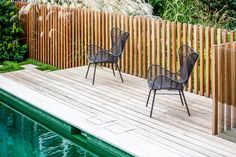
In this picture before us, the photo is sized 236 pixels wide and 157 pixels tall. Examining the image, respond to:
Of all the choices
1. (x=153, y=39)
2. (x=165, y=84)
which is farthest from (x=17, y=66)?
(x=165, y=84)

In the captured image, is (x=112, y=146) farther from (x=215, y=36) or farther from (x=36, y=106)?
(x=215, y=36)

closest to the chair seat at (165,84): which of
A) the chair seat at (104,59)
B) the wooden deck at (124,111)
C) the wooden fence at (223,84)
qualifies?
the wooden deck at (124,111)

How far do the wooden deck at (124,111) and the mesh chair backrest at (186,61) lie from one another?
520 mm

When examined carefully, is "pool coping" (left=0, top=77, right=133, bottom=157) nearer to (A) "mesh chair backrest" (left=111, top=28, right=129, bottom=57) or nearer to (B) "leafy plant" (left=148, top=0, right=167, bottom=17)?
(A) "mesh chair backrest" (left=111, top=28, right=129, bottom=57)

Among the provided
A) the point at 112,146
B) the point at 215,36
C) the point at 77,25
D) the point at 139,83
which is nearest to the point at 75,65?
the point at 77,25

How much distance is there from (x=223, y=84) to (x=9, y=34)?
23.0 feet

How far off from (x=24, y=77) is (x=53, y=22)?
6.71ft

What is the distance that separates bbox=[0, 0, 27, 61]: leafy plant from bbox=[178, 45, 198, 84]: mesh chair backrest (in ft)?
18.3

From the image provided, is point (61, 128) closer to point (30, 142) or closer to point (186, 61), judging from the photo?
point (30, 142)

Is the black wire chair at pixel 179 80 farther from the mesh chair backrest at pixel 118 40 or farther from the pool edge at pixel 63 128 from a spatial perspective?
the mesh chair backrest at pixel 118 40

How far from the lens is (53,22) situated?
10.5 meters

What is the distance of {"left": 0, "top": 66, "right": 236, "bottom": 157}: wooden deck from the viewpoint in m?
5.16

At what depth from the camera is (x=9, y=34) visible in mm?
11117

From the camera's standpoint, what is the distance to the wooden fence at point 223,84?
5410 millimetres
